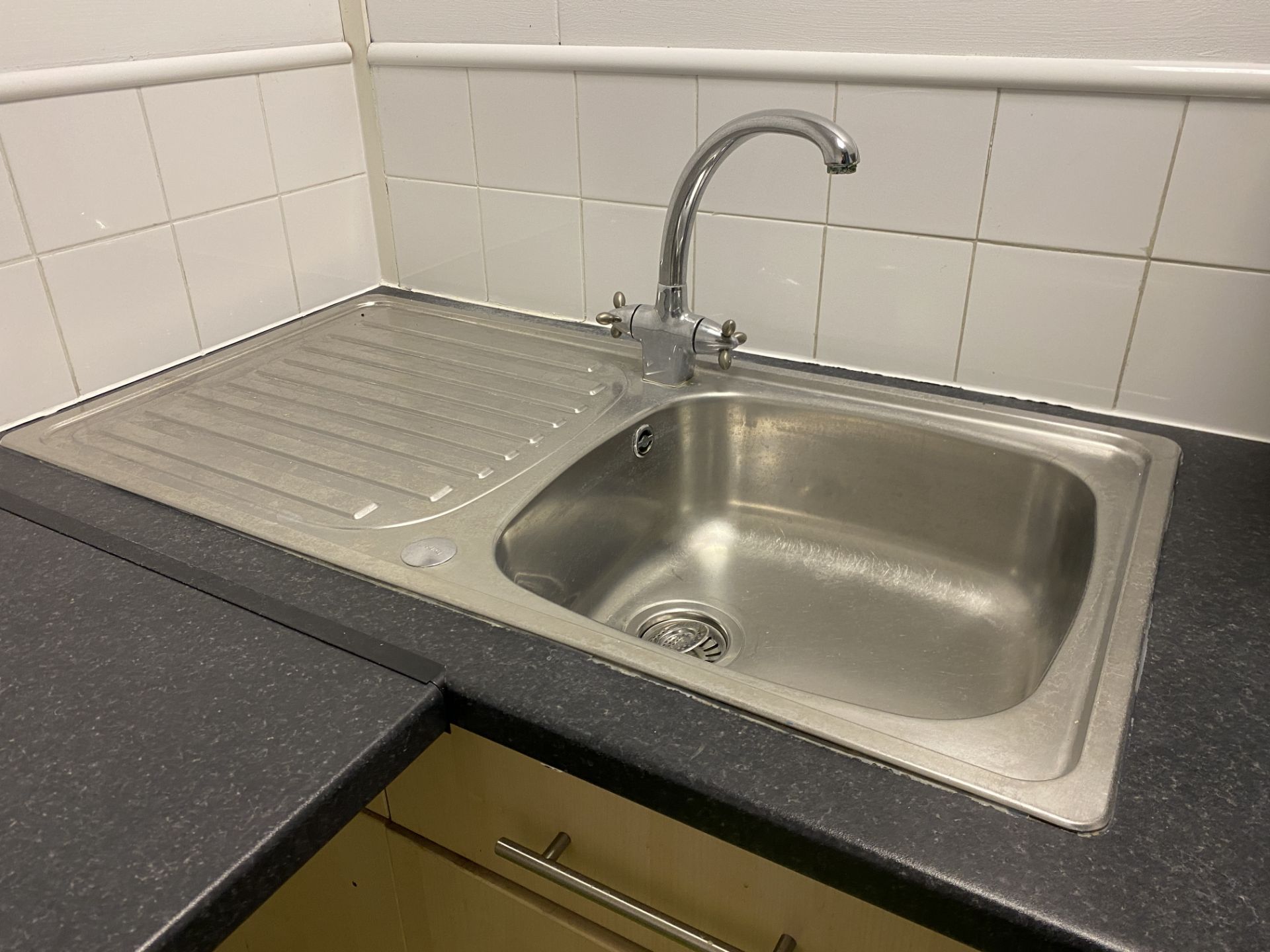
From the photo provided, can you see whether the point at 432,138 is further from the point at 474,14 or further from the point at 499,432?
the point at 499,432

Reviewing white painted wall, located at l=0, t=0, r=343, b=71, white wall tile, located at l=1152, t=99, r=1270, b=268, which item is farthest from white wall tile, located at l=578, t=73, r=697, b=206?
white wall tile, located at l=1152, t=99, r=1270, b=268

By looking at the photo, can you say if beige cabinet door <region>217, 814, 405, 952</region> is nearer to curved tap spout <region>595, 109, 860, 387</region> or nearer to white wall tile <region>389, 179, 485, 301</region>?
curved tap spout <region>595, 109, 860, 387</region>

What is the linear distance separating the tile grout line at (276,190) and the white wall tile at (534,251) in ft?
0.81

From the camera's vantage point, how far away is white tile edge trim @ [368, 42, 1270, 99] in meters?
0.79

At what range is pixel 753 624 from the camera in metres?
0.93

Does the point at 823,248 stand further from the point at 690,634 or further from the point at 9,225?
the point at 9,225

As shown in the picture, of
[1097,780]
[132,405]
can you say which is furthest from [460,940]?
[132,405]

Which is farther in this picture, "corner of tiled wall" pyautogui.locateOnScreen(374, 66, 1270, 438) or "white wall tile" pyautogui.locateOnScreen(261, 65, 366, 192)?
"white wall tile" pyautogui.locateOnScreen(261, 65, 366, 192)

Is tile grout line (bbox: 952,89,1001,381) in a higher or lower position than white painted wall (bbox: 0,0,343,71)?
lower

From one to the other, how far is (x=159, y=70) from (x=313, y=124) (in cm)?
22

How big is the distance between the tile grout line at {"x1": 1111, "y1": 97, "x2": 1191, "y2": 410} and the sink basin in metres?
0.13

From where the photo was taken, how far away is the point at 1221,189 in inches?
32.3

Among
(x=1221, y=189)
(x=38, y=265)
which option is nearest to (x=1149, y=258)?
(x=1221, y=189)

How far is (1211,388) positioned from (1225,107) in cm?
26
